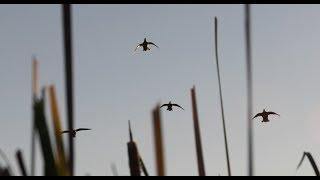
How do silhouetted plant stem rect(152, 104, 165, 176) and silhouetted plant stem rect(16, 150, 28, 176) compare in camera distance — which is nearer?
silhouetted plant stem rect(152, 104, 165, 176)

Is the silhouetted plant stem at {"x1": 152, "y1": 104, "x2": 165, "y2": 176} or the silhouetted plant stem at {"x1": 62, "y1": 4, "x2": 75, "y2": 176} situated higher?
the silhouetted plant stem at {"x1": 62, "y1": 4, "x2": 75, "y2": 176}

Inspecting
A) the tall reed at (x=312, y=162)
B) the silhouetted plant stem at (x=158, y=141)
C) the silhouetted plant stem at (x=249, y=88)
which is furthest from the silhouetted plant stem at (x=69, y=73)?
the tall reed at (x=312, y=162)

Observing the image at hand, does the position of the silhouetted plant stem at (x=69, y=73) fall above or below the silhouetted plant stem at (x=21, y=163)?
above

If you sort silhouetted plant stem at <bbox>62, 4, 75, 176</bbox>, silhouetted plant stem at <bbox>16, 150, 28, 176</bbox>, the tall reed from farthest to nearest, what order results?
the tall reed, silhouetted plant stem at <bbox>16, 150, 28, 176</bbox>, silhouetted plant stem at <bbox>62, 4, 75, 176</bbox>

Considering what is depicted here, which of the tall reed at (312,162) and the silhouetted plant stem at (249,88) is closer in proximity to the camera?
the silhouetted plant stem at (249,88)

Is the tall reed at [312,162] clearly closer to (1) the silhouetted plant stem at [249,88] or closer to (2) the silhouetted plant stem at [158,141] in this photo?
(1) the silhouetted plant stem at [249,88]

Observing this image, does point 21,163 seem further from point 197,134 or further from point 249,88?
point 249,88

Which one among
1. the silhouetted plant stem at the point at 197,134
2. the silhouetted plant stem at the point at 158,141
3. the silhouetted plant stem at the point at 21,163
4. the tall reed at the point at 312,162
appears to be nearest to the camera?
the silhouetted plant stem at the point at 158,141

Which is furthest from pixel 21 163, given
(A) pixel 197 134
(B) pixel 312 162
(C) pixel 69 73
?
(B) pixel 312 162

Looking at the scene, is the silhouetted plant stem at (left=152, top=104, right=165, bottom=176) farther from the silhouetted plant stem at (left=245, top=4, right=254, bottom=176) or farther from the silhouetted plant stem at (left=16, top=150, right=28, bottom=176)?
the silhouetted plant stem at (left=16, top=150, right=28, bottom=176)

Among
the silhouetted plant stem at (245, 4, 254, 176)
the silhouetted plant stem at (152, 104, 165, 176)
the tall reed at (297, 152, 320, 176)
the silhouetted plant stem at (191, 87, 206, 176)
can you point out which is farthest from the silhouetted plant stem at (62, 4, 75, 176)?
the tall reed at (297, 152, 320, 176)

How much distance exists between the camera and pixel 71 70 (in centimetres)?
191

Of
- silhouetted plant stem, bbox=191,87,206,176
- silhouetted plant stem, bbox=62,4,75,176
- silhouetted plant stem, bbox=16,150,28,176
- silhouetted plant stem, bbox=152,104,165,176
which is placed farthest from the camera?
silhouetted plant stem, bbox=191,87,206,176

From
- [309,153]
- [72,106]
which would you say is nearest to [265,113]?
[309,153]
